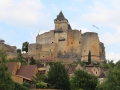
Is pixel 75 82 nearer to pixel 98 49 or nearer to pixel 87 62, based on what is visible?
pixel 87 62

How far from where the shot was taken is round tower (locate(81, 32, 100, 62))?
90.0m

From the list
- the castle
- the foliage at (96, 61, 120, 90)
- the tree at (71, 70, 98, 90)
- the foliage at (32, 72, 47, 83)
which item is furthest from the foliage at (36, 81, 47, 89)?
the castle

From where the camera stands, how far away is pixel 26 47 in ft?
344

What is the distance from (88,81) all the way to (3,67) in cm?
1774

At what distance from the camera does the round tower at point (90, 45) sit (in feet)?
295

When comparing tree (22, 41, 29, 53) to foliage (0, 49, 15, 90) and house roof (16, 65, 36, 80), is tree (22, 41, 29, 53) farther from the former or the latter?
foliage (0, 49, 15, 90)

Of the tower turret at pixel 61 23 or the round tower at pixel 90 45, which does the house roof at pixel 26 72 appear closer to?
the round tower at pixel 90 45

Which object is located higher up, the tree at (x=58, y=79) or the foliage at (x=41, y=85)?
the tree at (x=58, y=79)

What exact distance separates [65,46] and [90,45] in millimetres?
7469

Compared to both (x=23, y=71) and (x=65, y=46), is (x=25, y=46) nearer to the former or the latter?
(x=65, y=46)

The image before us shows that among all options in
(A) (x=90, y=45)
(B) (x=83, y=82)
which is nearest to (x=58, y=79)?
(B) (x=83, y=82)

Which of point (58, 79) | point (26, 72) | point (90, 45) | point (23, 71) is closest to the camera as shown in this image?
point (58, 79)

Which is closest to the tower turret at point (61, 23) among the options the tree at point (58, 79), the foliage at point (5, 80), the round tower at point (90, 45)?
the round tower at point (90, 45)

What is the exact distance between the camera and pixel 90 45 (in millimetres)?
90375
